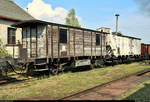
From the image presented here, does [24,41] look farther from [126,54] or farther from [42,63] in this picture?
[126,54]

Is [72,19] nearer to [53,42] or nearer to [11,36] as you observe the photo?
[11,36]

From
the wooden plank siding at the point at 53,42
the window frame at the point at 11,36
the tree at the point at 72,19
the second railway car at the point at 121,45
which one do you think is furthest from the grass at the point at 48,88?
the tree at the point at 72,19

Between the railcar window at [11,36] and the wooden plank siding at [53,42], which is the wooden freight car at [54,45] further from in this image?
the railcar window at [11,36]

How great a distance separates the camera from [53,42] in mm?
11859

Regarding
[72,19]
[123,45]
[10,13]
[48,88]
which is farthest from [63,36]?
[72,19]

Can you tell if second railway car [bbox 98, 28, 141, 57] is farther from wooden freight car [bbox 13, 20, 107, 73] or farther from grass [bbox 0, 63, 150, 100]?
grass [bbox 0, 63, 150, 100]

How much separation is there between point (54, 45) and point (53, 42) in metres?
0.25

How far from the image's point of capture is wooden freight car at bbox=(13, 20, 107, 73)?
453 inches

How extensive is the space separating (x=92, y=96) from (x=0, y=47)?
1186cm

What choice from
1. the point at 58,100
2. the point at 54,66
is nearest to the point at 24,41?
the point at 54,66

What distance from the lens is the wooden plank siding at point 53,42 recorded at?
11.6 meters

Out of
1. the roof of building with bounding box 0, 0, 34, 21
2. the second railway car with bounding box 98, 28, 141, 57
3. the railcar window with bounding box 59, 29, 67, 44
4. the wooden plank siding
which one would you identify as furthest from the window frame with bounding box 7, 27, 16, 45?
the second railway car with bounding box 98, 28, 141, 57

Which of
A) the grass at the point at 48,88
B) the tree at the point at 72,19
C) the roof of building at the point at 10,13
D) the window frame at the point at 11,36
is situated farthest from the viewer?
the tree at the point at 72,19

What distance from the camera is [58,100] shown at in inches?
224
